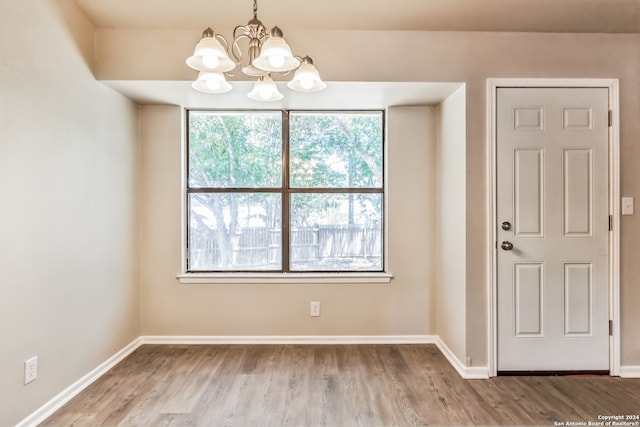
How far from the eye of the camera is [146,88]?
2711 mm

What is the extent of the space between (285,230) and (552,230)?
7.17ft

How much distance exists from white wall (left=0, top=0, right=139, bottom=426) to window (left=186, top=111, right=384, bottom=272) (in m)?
0.70

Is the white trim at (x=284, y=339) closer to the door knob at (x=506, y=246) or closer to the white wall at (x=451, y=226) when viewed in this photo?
the white wall at (x=451, y=226)

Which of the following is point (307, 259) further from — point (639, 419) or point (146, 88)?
point (639, 419)

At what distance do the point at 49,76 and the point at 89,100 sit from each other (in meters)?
0.39

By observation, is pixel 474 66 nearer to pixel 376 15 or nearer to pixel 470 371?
pixel 376 15

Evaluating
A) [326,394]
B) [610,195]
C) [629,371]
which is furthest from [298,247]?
[629,371]

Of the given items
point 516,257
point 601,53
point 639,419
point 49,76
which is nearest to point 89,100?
point 49,76

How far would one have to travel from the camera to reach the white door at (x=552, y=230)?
255 cm

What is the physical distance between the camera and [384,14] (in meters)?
2.38

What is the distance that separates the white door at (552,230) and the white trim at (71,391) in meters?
2.96

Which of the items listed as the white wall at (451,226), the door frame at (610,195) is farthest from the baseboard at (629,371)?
the white wall at (451,226)

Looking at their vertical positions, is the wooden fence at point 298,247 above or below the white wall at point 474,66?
below

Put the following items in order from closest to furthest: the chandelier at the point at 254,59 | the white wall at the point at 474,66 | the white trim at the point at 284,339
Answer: the chandelier at the point at 254,59
the white wall at the point at 474,66
the white trim at the point at 284,339
